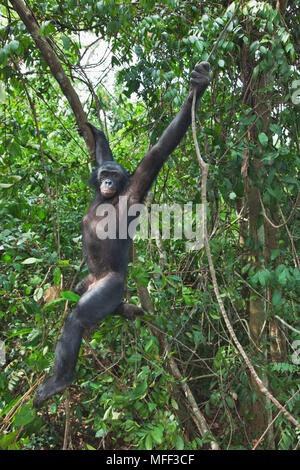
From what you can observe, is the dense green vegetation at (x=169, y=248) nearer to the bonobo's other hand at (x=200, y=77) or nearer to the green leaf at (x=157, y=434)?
the green leaf at (x=157, y=434)

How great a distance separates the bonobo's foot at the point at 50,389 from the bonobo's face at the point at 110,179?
1.54 m

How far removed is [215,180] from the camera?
12.6 feet

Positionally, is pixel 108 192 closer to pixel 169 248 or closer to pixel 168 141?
pixel 168 141

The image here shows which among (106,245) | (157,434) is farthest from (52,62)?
(157,434)

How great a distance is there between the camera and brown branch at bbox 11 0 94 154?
3.01 metres

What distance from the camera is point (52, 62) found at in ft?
10.4

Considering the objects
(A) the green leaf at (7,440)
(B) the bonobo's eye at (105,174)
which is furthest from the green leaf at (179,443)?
(B) the bonobo's eye at (105,174)

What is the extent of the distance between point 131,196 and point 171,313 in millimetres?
1436

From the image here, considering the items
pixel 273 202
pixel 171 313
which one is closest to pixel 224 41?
pixel 273 202

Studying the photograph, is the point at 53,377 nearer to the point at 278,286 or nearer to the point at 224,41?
the point at 278,286

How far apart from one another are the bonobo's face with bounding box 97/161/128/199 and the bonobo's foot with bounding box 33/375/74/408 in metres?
1.54

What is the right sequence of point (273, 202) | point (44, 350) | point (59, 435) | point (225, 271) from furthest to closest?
point (59, 435) < point (225, 271) < point (273, 202) < point (44, 350)

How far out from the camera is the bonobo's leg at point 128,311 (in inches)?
127

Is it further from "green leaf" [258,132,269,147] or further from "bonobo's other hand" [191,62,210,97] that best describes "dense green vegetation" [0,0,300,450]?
"bonobo's other hand" [191,62,210,97]
